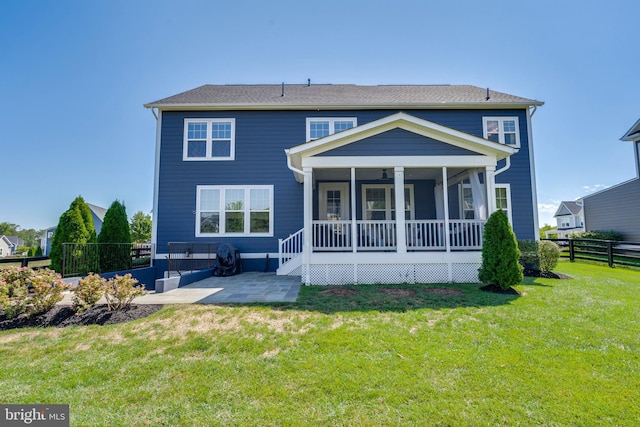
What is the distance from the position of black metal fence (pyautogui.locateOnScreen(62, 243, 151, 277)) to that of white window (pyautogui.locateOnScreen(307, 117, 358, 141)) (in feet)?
25.7

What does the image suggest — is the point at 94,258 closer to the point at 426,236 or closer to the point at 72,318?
the point at 72,318

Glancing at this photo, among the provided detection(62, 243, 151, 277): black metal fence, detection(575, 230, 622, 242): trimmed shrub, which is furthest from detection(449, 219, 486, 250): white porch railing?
detection(575, 230, 622, 242): trimmed shrub

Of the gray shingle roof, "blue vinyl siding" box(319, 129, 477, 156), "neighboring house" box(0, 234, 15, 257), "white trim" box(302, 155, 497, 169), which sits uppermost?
the gray shingle roof

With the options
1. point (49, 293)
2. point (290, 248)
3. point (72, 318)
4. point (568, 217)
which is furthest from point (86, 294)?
point (568, 217)

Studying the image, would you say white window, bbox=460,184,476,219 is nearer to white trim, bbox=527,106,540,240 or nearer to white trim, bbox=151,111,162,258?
white trim, bbox=527,106,540,240

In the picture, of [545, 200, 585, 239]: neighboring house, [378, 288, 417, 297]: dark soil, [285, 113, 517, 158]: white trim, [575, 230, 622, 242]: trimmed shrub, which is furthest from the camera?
[545, 200, 585, 239]: neighboring house

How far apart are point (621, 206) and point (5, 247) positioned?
3134 inches

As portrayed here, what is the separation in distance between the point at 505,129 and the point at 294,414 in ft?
41.4

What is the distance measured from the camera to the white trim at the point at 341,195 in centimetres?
1120

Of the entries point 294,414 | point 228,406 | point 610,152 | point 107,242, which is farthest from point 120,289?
point 610,152

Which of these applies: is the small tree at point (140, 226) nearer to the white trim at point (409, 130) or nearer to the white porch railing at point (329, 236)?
the white porch railing at point (329, 236)

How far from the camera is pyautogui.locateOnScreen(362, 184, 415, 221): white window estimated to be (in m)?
11.1

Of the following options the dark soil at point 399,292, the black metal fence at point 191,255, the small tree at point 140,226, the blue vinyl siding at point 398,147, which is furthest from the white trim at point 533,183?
the small tree at point 140,226

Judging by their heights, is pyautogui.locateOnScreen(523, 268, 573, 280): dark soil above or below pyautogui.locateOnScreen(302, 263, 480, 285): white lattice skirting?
below
